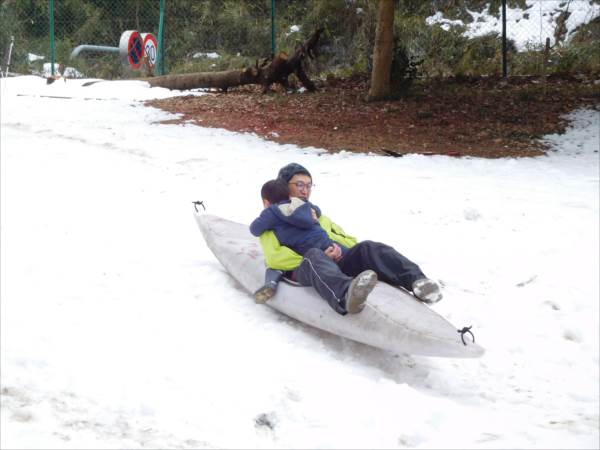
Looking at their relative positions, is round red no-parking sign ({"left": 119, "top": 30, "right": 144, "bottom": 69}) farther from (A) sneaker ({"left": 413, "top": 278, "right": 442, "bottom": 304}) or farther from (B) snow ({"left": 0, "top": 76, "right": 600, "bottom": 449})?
(A) sneaker ({"left": 413, "top": 278, "right": 442, "bottom": 304})

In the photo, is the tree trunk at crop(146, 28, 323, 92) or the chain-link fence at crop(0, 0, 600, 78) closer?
the tree trunk at crop(146, 28, 323, 92)

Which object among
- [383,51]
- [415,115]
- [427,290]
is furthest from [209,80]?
[427,290]

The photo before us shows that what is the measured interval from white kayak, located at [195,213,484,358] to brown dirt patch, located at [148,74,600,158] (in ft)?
17.9

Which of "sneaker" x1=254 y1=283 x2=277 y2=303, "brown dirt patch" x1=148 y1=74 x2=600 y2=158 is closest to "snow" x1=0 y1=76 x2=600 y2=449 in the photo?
"sneaker" x1=254 y1=283 x2=277 y2=303

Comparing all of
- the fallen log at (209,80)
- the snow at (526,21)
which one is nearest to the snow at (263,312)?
the fallen log at (209,80)

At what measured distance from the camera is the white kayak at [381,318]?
4.23 meters

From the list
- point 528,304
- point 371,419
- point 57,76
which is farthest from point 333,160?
point 57,76

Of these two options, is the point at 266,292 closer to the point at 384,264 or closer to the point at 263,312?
the point at 263,312

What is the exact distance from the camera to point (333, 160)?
32.9 feet

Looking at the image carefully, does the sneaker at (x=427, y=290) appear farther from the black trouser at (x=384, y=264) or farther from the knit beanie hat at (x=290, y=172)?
the knit beanie hat at (x=290, y=172)

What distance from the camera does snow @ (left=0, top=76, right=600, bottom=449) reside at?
3.82m

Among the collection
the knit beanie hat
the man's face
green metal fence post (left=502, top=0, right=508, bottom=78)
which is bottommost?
the man's face

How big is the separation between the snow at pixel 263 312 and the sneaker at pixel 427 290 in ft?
A: 1.37

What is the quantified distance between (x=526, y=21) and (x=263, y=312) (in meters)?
13.6
